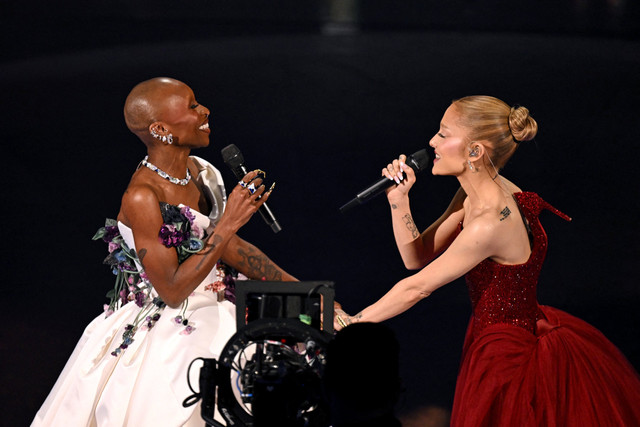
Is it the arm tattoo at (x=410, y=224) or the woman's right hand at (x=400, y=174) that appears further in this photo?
the arm tattoo at (x=410, y=224)

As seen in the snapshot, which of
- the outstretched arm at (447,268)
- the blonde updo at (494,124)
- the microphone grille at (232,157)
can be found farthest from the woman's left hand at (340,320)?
the blonde updo at (494,124)

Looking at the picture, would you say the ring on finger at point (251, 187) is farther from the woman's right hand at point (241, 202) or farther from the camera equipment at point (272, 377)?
the camera equipment at point (272, 377)

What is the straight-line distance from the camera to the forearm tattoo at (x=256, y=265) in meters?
3.13

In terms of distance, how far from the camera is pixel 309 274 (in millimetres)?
4590

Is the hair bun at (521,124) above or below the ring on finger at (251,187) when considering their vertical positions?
above

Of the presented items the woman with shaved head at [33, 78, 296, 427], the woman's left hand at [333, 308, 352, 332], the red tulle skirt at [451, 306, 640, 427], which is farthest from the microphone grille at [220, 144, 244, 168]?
the red tulle skirt at [451, 306, 640, 427]

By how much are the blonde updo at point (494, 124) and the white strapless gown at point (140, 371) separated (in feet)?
3.48

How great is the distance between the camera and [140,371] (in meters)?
2.76

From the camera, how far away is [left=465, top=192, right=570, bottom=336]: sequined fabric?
9.13 feet

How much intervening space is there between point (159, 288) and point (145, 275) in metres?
0.22

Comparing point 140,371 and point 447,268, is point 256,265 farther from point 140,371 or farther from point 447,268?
point 447,268

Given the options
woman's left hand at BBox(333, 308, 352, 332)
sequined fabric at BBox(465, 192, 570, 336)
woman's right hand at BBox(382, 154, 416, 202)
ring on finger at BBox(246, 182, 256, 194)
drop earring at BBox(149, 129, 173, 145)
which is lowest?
woman's left hand at BBox(333, 308, 352, 332)

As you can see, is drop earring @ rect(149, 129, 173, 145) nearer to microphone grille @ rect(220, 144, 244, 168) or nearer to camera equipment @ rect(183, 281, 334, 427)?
microphone grille @ rect(220, 144, 244, 168)

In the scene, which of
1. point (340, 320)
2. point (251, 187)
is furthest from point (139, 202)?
point (340, 320)
